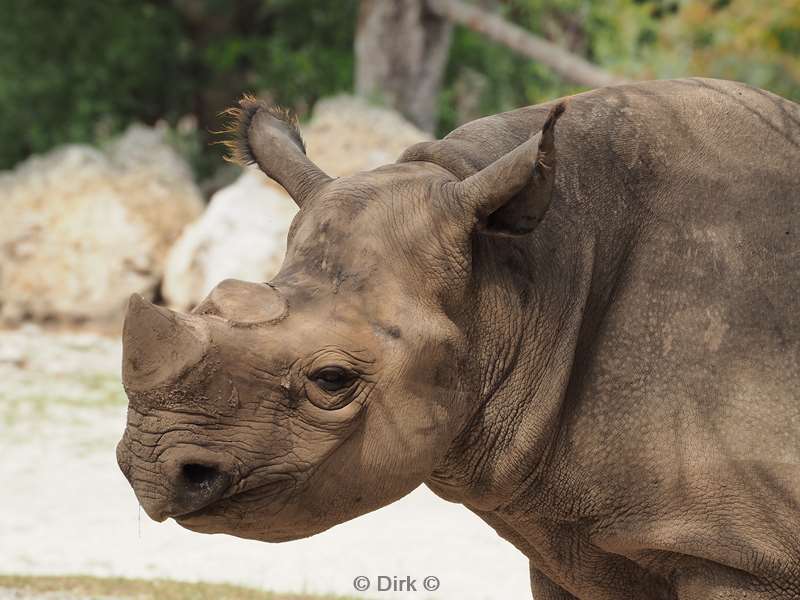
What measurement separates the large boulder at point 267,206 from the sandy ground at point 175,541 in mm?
3111

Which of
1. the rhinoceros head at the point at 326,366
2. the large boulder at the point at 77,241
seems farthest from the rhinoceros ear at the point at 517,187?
the large boulder at the point at 77,241

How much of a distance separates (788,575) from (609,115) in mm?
1290

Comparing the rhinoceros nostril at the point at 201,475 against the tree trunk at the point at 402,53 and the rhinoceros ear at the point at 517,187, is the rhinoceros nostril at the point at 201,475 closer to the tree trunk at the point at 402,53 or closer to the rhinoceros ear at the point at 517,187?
the rhinoceros ear at the point at 517,187

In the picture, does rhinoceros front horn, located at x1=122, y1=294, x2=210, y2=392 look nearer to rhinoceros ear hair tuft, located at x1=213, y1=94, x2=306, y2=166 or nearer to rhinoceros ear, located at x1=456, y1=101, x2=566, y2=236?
rhinoceros ear, located at x1=456, y1=101, x2=566, y2=236

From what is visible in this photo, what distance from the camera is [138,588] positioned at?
671 centimetres

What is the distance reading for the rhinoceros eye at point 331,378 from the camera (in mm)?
3254

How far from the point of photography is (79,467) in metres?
9.66

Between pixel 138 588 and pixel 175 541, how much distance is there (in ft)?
4.40

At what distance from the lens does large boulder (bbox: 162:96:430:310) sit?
43.9ft

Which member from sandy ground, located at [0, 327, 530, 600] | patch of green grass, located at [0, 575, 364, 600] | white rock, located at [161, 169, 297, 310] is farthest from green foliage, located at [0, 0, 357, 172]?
patch of green grass, located at [0, 575, 364, 600]

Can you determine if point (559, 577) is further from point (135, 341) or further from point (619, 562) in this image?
point (135, 341)

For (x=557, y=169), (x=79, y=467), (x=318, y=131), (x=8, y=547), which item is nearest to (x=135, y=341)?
(x=557, y=169)

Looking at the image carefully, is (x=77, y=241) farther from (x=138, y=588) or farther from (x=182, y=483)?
(x=182, y=483)

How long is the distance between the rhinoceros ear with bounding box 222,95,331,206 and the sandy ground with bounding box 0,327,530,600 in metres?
2.31
